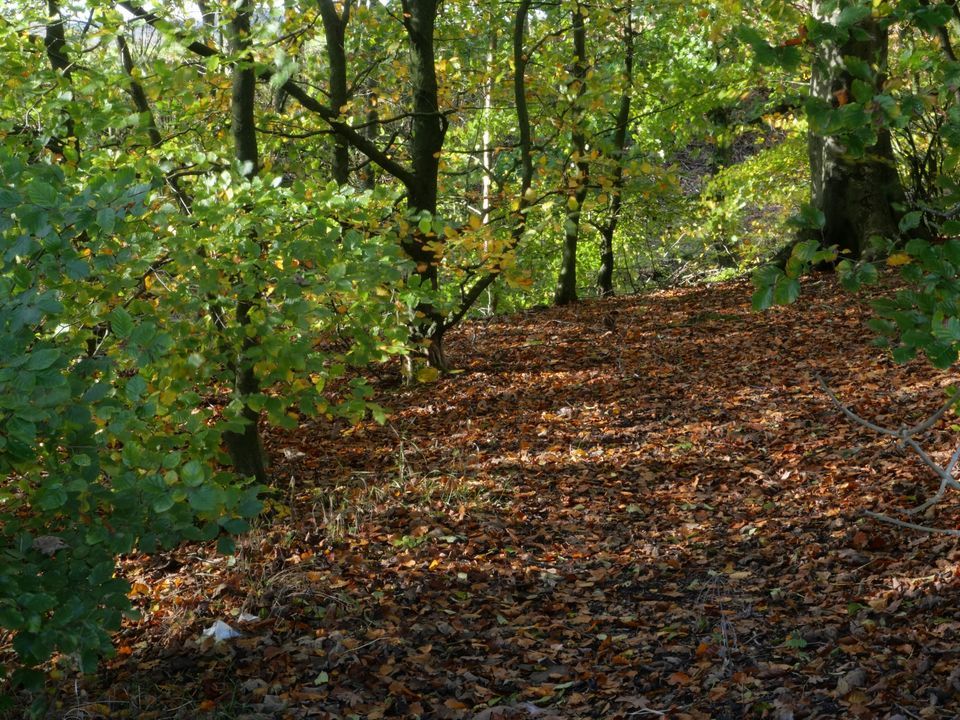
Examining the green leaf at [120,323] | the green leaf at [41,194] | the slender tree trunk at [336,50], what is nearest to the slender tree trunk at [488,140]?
the slender tree trunk at [336,50]

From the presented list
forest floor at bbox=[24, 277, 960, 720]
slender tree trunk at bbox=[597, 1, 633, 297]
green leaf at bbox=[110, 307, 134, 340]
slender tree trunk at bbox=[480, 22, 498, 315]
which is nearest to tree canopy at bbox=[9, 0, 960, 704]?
green leaf at bbox=[110, 307, 134, 340]

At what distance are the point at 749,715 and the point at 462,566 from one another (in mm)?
2028

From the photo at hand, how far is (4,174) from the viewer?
10.8 ft

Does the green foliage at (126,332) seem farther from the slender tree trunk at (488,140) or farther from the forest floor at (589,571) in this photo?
the slender tree trunk at (488,140)

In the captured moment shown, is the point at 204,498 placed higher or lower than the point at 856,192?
lower

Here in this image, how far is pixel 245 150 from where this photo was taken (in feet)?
19.9

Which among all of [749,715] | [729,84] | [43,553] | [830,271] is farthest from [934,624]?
[729,84]

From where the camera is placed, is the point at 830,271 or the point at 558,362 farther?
the point at 830,271

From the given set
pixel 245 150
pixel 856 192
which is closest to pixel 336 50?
pixel 245 150

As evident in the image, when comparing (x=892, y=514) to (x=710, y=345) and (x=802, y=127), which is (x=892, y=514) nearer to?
(x=710, y=345)

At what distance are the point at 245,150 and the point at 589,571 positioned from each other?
11.4ft

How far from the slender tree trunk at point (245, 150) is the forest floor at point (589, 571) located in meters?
0.46

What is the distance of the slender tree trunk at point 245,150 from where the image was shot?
5.24 m

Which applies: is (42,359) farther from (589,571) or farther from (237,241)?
(589,571)
